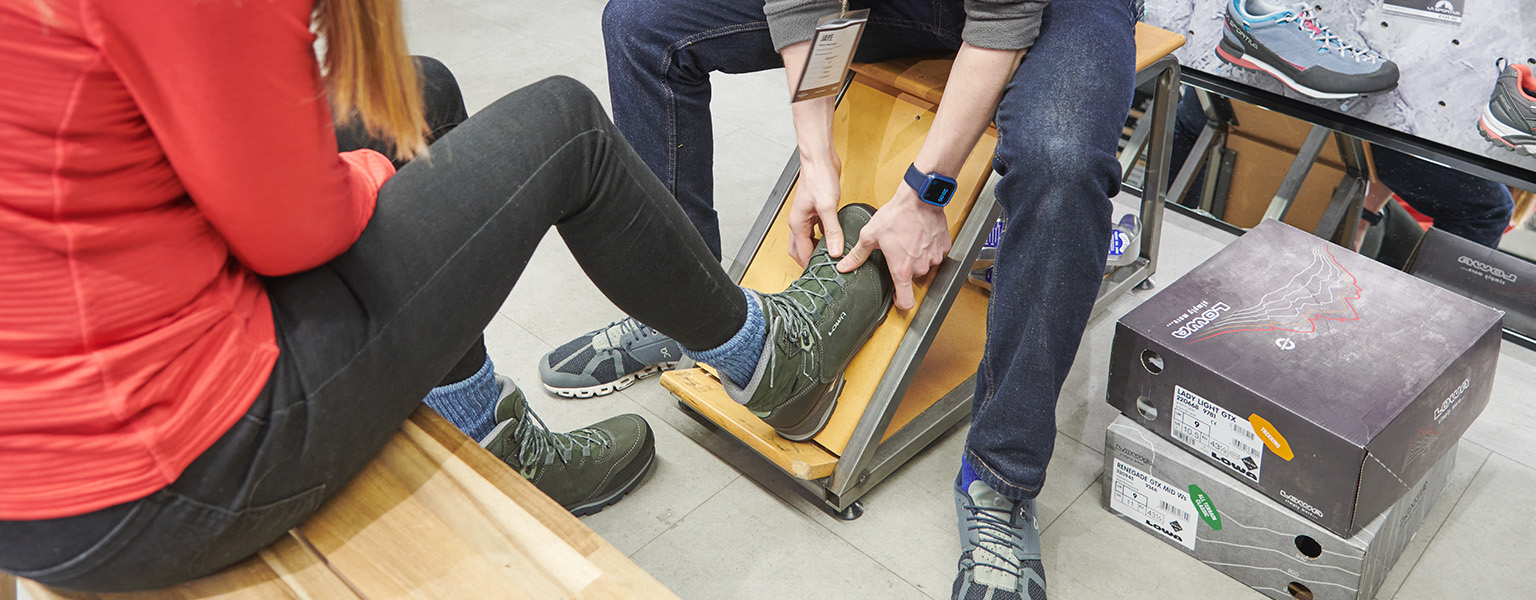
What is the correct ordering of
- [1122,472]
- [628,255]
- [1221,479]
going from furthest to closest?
[1122,472]
[1221,479]
[628,255]

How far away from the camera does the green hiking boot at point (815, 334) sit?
133cm

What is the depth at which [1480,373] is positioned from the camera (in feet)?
4.53

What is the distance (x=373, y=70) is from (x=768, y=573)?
2.91 feet

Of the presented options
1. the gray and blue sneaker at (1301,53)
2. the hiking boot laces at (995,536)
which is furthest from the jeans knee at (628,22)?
the gray and blue sneaker at (1301,53)

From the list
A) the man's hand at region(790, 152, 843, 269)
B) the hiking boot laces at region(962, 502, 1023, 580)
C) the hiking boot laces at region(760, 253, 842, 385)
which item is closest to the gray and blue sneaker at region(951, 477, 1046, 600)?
the hiking boot laces at region(962, 502, 1023, 580)

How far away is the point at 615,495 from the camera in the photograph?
155cm

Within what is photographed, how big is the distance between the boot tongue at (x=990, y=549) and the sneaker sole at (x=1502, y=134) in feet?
3.92

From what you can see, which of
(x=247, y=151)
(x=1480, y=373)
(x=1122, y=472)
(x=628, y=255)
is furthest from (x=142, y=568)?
(x=1480, y=373)

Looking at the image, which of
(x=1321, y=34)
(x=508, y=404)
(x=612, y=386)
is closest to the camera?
(x=508, y=404)

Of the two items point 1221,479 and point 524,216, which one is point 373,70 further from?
point 1221,479

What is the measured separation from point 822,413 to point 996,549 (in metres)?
0.30

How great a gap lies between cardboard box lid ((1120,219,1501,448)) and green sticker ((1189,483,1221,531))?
18 cm

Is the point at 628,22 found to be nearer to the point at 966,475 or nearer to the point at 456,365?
the point at 456,365

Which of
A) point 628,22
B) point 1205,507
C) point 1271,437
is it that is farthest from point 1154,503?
point 628,22
